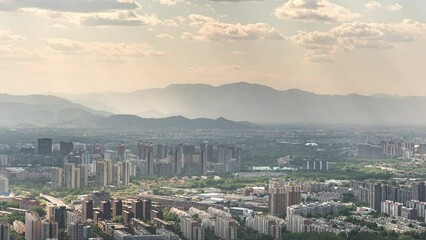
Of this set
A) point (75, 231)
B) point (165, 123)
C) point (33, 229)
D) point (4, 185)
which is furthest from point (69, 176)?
point (165, 123)

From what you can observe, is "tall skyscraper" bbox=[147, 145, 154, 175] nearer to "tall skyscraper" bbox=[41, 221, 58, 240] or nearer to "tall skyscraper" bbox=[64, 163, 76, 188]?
"tall skyscraper" bbox=[64, 163, 76, 188]

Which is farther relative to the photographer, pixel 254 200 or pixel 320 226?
pixel 254 200

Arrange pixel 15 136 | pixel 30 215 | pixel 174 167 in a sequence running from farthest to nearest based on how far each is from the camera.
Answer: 1. pixel 15 136
2. pixel 174 167
3. pixel 30 215

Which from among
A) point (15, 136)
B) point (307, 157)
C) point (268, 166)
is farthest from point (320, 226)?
point (15, 136)

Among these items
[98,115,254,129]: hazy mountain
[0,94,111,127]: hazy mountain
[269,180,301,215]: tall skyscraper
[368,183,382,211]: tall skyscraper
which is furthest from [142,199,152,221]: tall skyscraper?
[0,94,111,127]: hazy mountain

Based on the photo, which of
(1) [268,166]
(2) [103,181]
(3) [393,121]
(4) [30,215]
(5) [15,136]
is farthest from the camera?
(3) [393,121]

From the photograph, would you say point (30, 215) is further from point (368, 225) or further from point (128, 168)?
point (128, 168)
